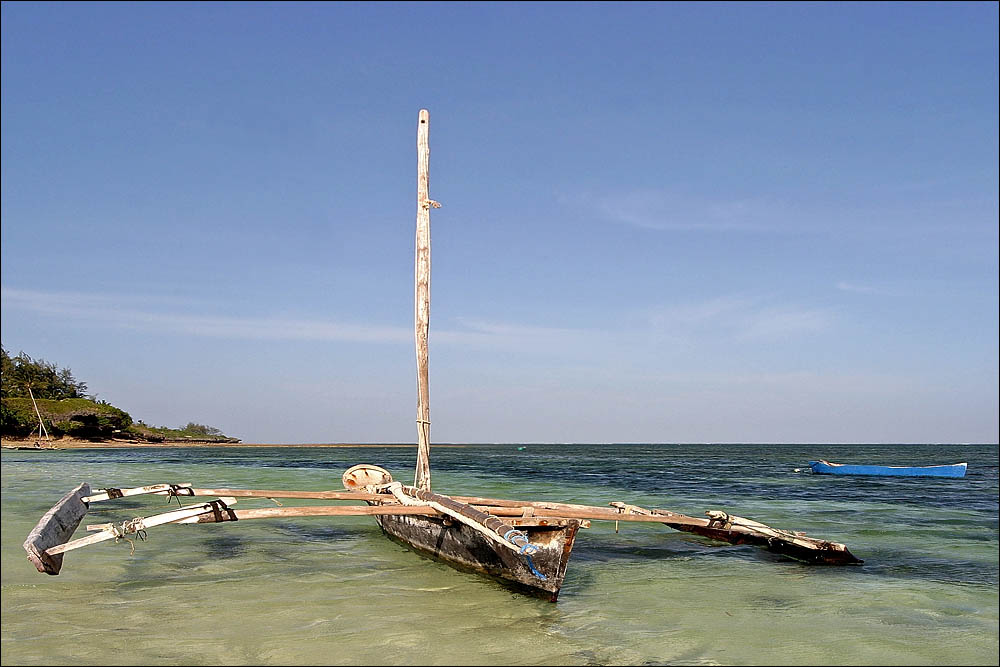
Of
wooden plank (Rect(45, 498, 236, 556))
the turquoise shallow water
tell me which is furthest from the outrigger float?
the turquoise shallow water

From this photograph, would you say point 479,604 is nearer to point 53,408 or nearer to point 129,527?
point 129,527

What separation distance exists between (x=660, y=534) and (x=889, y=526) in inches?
262

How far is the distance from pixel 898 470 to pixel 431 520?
42.8m

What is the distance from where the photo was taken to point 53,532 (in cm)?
1020

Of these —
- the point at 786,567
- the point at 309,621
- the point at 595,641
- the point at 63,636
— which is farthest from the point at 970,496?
the point at 63,636

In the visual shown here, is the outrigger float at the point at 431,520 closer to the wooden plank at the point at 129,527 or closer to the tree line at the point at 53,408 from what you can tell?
the wooden plank at the point at 129,527

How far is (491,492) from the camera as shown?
93.4ft

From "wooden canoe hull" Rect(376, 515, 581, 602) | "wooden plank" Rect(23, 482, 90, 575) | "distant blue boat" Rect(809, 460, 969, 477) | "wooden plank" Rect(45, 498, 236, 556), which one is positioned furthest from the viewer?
"distant blue boat" Rect(809, 460, 969, 477)

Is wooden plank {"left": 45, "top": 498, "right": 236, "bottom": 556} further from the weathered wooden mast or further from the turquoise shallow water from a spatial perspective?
the weathered wooden mast

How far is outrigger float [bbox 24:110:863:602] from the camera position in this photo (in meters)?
8.91

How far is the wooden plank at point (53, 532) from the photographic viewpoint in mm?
9242

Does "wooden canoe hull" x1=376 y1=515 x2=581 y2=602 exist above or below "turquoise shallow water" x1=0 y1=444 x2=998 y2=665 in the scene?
above

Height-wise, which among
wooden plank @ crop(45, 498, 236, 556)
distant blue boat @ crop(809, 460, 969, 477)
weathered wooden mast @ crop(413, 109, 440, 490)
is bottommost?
distant blue boat @ crop(809, 460, 969, 477)

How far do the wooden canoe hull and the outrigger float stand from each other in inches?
0.6
